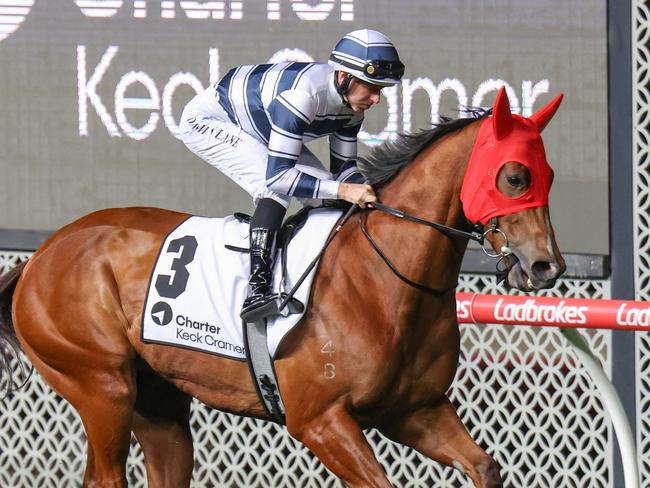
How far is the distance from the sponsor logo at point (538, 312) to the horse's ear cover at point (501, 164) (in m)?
0.78

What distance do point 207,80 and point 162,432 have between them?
6.59 feet

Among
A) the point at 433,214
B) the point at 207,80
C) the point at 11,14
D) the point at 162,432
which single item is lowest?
the point at 162,432

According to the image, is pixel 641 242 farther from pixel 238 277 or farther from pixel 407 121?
pixel 238 277

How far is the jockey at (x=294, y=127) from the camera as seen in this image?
463cm

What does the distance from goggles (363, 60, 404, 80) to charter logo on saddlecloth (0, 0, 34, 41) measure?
2.89 m

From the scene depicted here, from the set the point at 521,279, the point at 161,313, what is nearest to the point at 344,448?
the point at 521,279

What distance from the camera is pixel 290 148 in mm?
4641

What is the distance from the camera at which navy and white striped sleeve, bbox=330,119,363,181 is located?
5.01 metres

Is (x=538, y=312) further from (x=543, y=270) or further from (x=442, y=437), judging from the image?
(x=543, y=270)

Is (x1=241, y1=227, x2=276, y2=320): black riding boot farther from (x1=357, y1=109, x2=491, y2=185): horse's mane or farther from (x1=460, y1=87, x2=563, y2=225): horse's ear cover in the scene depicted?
(x1=460, y1=87, x2=563, y2=225): horse's ear cover

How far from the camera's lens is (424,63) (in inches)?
253

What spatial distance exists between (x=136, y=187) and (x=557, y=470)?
2448 millimetres

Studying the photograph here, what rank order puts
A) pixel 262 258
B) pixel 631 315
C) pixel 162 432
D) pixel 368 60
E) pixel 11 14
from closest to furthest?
1. pixel 368 60
2. pixel 262 258
3. pixel 631 315
4. pixel 162 432
5. pixel 11 14

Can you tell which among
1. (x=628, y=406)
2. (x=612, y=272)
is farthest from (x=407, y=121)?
(x=628, y=406)
